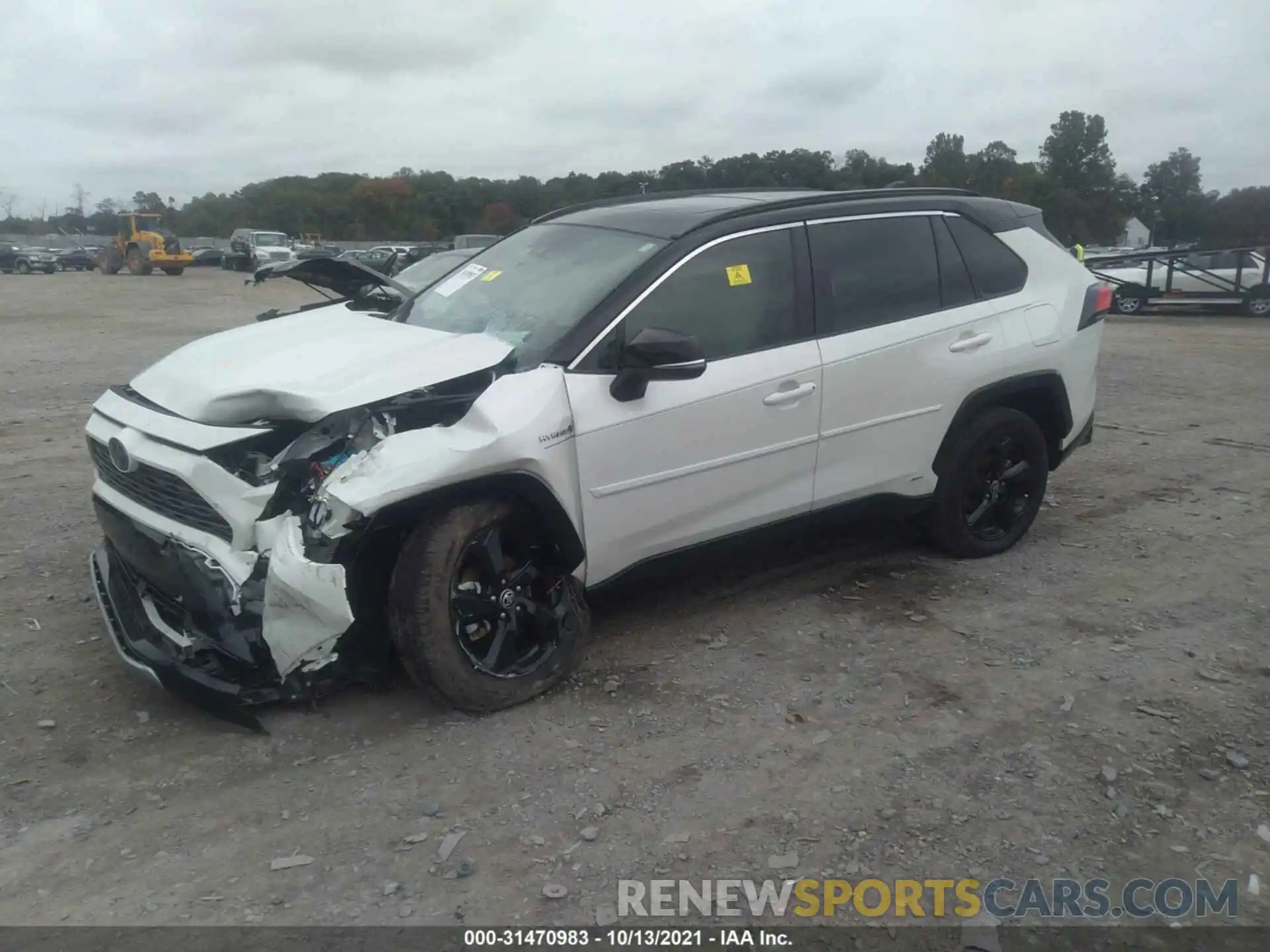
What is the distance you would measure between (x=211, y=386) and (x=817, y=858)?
2.56 meters

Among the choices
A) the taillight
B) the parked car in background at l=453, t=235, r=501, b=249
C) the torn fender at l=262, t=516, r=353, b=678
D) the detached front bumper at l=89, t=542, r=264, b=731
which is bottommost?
the detached front bumper at l=89, t=542, r=264, b=731

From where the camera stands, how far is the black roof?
4.38 meters

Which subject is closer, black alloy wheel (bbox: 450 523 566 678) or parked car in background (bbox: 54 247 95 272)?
black alloy wheel (bbox: 450 523 566 678)

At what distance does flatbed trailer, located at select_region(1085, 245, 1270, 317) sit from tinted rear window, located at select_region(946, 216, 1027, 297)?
648 inches

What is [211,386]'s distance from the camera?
12.2ft

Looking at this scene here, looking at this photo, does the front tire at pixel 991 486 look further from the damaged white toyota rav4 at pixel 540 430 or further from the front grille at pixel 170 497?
the front grille at pixel 170 497

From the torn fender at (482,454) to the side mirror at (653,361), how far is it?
229 mm

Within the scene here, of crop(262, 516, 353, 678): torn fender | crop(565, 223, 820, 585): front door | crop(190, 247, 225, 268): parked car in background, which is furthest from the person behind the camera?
crop(190, 247, 225, 268): parked car in background

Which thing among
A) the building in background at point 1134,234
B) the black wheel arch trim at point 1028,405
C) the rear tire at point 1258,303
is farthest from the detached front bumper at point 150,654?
the building in background at point 1134,234

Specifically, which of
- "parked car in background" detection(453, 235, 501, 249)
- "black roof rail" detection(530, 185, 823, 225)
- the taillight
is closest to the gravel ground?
the taillight

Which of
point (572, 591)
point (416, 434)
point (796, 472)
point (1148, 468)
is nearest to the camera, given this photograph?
point (416, 434)

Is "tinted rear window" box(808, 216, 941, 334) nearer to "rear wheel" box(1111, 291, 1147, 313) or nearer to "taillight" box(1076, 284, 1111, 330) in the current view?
"taillight" box(1076, 284, 1111, 330)

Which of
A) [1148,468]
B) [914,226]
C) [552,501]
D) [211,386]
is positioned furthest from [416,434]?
[1148,468]

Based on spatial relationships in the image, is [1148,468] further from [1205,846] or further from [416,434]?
[416,434]
